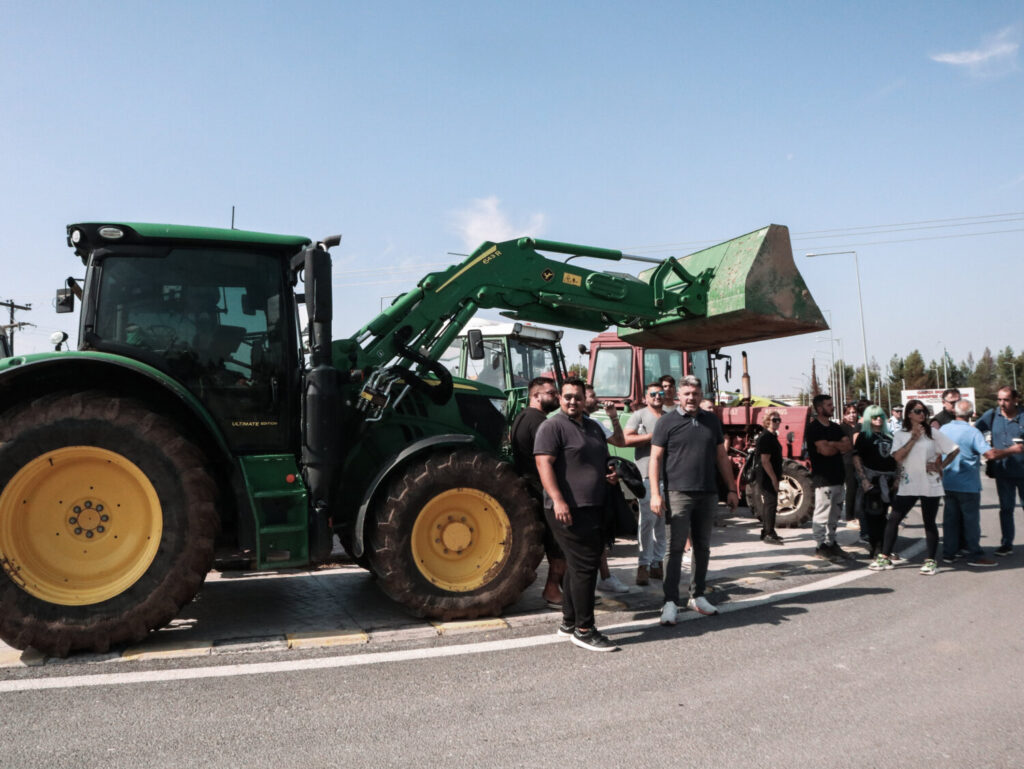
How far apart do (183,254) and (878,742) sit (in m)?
5.12

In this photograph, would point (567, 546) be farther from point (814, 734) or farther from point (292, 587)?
point (292, 587)

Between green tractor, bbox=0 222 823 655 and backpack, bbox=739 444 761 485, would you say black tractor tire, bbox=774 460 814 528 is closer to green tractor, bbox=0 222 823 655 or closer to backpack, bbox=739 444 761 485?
backpack, bbox=739 444 761 485

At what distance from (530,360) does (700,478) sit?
4.96 metres

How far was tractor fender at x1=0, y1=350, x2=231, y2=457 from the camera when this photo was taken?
4809mm

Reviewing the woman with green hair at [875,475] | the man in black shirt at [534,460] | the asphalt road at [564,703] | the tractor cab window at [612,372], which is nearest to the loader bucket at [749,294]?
the woman with green hair at [875,475]

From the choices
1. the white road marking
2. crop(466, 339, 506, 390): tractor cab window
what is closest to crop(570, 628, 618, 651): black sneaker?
the white road marking

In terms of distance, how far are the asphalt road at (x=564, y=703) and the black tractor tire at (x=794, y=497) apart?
5.21 metres

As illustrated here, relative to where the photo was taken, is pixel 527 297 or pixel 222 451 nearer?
pixel 222 451

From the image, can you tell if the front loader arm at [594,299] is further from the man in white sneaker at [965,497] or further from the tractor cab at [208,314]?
the man in white sneaker at [965,497]

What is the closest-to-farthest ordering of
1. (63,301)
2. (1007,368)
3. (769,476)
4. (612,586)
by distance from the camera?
(63,301)
(612,586)
(769,476)
(1007,368)

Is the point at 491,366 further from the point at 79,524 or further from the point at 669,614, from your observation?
the point at 79,524

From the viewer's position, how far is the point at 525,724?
3.77 meters

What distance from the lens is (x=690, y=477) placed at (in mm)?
6043

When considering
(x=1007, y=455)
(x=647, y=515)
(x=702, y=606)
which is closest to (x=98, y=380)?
(x=702, y=606)
